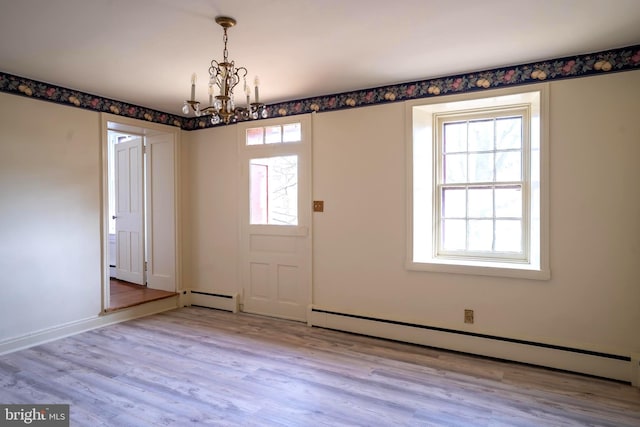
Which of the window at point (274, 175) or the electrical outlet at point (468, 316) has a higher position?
the window at point (274, 175)

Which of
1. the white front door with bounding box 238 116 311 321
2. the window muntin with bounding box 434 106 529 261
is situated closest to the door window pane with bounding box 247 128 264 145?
the white front door with bounding box 238 116 311 321

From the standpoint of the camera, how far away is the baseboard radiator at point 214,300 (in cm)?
472

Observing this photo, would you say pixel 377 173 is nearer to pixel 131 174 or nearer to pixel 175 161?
pixel 175 161

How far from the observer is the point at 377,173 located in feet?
12.5

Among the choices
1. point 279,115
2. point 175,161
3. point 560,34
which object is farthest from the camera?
point 175,161

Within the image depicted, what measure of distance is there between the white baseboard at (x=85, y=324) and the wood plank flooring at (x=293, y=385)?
3.9 inches

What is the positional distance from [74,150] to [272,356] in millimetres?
2835

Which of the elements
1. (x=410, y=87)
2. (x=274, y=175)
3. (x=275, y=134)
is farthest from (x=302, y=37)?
(x=274, y=175)

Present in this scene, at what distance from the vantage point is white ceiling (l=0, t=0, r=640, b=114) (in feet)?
7.43

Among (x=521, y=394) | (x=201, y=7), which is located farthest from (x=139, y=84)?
(x=521, y=394)

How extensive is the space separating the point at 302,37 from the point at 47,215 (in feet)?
9.61

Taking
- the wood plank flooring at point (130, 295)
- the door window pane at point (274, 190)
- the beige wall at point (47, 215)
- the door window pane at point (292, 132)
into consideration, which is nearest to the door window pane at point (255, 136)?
the door window pane at point (274, 190)

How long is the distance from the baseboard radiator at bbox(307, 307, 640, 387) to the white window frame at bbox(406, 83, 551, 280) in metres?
0.56

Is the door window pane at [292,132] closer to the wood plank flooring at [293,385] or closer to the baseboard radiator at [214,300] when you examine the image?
the baseboard radiator at [214,300]
